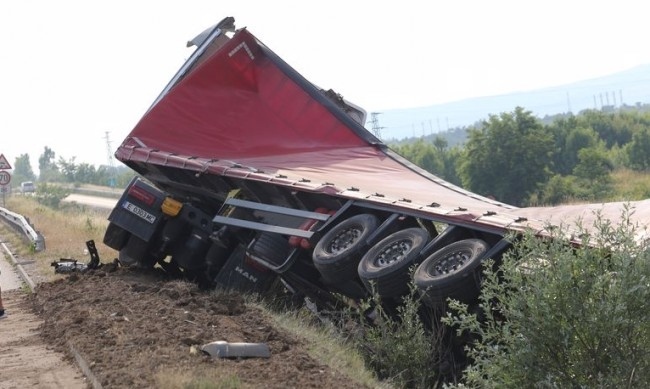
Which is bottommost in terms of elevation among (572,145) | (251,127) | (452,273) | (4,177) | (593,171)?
(593,171)

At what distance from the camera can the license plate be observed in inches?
557

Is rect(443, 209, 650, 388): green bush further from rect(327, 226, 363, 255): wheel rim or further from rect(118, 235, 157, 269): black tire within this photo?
rect(118, 235, 157, 269): black tire

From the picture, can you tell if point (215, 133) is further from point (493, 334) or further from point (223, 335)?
point (493, 334)

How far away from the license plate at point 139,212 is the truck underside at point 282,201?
0.05 ft

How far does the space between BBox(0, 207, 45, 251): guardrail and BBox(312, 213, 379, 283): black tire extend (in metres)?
13.0

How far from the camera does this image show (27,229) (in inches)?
1007

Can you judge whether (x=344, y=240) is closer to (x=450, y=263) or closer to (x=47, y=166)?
(x=450, y=263)

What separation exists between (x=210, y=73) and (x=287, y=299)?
4524mm

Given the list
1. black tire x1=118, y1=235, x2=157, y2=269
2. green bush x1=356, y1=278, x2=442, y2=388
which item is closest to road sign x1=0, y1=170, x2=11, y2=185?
black tire x1=118, y1=235, x2=157, y2=269

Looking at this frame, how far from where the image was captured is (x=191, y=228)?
14094 millimetres

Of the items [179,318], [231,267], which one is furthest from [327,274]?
[231,267]

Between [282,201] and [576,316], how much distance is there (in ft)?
20.4

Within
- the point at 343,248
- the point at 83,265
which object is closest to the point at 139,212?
the point at 83,265

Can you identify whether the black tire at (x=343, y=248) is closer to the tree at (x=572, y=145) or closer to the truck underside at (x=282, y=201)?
the truck underside at (x=282, y=201)
